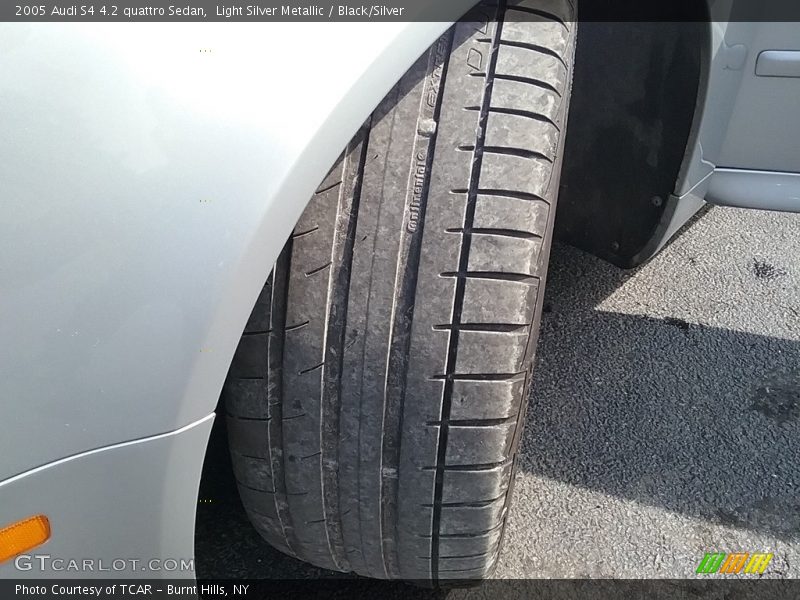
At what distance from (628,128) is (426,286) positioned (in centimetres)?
91

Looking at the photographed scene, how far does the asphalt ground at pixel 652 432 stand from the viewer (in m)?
1.51

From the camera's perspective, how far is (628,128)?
64.6 inches

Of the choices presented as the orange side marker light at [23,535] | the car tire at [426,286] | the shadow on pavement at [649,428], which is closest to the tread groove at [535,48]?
the car tire at [426,286]

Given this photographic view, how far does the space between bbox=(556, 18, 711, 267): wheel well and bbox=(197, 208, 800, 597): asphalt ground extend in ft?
1.08

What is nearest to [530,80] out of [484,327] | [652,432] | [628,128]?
[484,327]

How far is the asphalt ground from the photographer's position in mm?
1512

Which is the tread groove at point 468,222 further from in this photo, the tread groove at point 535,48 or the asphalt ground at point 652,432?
the asphalt ground at point 652,432

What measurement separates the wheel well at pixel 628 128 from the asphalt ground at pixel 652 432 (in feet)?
1.08

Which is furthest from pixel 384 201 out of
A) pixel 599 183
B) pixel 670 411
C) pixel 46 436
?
pixel 670 411

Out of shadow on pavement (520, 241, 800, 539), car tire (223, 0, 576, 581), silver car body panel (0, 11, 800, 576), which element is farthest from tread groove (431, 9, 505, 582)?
shadow on pavement (520, 241, 800, 539)

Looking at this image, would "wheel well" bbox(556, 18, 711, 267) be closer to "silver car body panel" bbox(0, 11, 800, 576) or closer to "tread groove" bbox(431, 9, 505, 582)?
"tread groove" bbox(431, 9, 505, 582)

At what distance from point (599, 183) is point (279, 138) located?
118 centimetres

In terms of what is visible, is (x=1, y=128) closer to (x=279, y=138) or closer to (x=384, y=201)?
(x=279, y=138)

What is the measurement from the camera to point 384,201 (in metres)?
0.94
